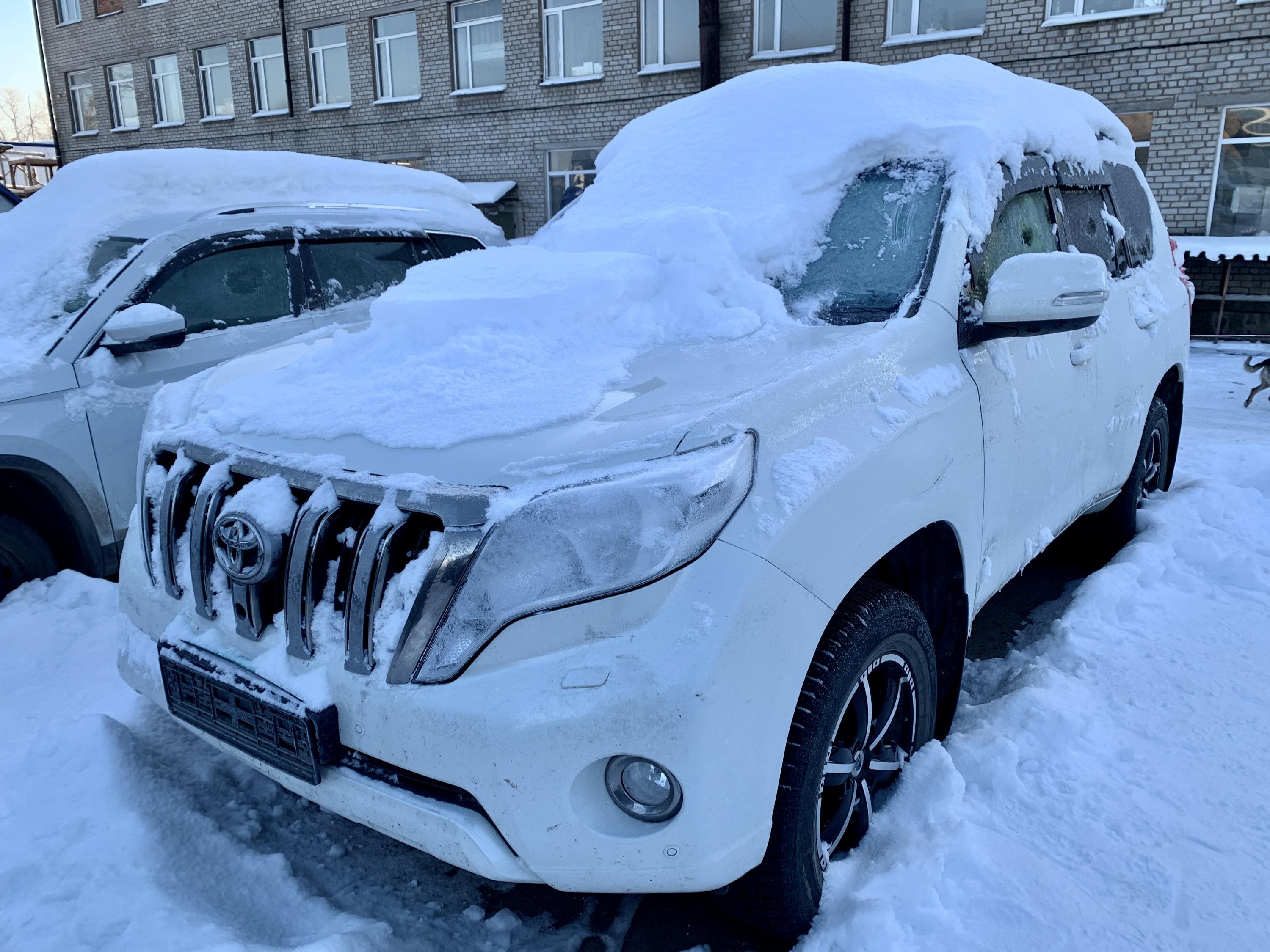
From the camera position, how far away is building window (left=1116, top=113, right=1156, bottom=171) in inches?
488

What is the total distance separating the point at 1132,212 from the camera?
4.00m

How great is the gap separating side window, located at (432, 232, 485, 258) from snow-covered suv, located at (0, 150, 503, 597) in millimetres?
10

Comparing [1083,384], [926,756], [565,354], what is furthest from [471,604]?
[1083,384]

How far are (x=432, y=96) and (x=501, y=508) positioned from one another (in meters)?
18.7

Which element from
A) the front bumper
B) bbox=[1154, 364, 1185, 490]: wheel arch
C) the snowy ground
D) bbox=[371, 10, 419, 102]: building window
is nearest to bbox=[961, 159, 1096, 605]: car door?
the snowy ground

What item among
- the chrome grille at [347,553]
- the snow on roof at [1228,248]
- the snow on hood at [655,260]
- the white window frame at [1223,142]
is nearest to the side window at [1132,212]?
the snow on hood at [655,260]

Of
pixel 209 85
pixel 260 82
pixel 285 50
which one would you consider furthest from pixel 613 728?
pixel 209 85

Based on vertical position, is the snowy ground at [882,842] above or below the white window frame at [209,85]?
below

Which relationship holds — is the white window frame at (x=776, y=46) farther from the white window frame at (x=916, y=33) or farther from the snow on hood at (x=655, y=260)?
the snow on hood at (x=655, y=260)

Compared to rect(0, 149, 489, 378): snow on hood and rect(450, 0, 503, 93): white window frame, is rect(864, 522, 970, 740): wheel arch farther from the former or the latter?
rect(450, 0, 503, 93): white window frame

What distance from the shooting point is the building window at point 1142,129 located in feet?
40.7

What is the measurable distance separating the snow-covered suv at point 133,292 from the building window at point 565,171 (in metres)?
12.3

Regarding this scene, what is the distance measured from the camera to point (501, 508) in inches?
63.4

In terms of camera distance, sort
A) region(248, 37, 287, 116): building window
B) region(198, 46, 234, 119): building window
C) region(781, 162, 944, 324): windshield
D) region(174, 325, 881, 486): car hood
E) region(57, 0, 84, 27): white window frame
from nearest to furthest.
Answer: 1. region(174, 325, 881, 486): car hood
2. region(781, 162, 944, 324): windshield
3. region(248, 37, 287, 116): building window
4. region(198, 46, 234, 119): building window
5. region(57, 0, 84, 27): white window frame
